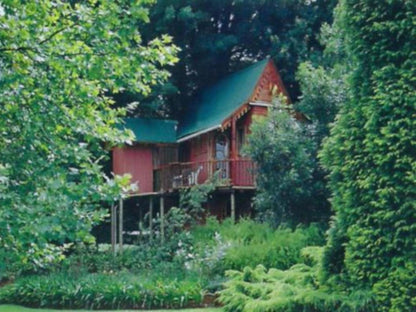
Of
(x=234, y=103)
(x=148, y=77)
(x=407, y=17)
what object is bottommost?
(x=148, y=77)

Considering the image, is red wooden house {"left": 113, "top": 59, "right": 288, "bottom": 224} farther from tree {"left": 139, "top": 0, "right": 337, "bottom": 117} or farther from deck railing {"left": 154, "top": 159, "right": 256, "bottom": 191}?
tree {"left": 139, "top": 0, "right": 337, "bottom": 117}

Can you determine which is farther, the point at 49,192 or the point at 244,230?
the point at 244,230

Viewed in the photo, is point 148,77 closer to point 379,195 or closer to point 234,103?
point 379,195

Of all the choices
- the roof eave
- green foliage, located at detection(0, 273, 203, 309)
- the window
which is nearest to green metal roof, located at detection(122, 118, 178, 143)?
the roof eave

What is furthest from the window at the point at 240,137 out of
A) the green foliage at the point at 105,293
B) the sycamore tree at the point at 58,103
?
the sycamore tree at the point at 58,103

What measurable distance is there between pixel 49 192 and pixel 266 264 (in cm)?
858

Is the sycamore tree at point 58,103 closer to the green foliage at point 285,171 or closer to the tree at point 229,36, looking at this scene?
the green foliage at point 285,171

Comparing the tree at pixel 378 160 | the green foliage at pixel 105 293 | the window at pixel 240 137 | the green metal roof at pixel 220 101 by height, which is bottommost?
the green foliage at pixel 105 293

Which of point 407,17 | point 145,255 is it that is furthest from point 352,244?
point 145,255

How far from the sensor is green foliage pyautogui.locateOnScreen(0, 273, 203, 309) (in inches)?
458

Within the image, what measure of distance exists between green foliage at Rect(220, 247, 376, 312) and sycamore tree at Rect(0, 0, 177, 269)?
2.51 meters

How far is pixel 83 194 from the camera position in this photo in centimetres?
479

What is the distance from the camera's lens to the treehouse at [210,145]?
19.9 meters

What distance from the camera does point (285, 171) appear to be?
1492 centimetres
